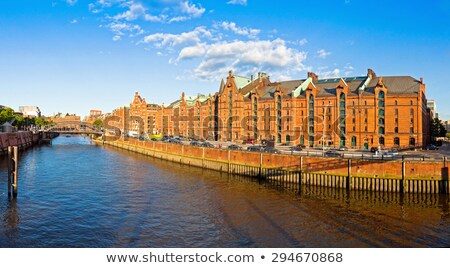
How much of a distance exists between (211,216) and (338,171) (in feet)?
72.7

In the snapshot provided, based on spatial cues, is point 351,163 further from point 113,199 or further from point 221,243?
point 113,199

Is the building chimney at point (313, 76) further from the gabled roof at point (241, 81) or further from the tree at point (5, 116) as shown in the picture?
the tree at point (5, 116)

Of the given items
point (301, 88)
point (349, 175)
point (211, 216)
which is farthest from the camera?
point (301, 88)

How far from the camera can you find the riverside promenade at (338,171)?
40344 mm

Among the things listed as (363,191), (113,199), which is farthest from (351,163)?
(113,199)

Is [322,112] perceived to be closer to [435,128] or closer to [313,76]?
[313,76]

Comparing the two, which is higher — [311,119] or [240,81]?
[240,81]

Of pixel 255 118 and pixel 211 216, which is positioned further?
pixel 255 118

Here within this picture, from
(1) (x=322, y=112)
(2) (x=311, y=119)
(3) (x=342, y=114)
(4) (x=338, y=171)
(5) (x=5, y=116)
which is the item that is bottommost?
(4) (x=338, y=171)

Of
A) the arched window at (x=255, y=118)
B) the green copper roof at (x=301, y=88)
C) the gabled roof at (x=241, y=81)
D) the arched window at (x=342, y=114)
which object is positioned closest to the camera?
the arched window at (x=342, y=114)

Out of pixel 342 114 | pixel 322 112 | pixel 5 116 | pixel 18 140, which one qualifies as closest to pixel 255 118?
pixel 322 112

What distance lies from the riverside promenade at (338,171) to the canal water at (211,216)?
6.45 feet

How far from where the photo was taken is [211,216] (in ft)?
102

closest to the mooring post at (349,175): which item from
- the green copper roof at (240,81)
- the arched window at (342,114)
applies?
the arched window at (342,114)
